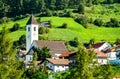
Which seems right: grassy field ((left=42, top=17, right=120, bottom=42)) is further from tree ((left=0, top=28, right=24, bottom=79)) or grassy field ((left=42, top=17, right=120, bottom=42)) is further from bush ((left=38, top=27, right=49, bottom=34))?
tree ((left=0, top=28, right=24, bottom=79))

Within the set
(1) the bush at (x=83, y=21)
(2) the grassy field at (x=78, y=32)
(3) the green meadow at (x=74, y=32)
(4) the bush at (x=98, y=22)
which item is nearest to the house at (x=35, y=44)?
(3) the green meadow at (x=74, y=32)

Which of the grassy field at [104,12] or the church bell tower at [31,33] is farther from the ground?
the church bell tower at [31,33]

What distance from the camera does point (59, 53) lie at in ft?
275

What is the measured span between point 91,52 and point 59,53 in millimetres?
50667

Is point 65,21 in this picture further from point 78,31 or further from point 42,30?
point 42,30

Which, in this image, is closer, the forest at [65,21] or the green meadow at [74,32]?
the forest at [65,21]

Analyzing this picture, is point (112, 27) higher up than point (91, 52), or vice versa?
point (91, 52)

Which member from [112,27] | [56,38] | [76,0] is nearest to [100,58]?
[56,38]

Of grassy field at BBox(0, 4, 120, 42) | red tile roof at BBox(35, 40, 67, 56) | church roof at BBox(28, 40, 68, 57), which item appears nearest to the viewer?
church roof at BBox(28, 40, 68, 57)

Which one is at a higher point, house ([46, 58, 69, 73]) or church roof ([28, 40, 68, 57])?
house ([46, 58, 69, 73])

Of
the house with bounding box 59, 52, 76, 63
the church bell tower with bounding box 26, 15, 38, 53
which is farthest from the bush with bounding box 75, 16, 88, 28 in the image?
the house with bounding box 59, 52, 76, 63

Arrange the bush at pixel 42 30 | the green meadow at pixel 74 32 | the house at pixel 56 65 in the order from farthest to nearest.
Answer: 1. the green meadow at pixel 74 32
2. the bush at pixel 42 30
3. the house at pixel 56 65

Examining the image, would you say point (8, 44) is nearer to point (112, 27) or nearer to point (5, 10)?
point (112, 27)

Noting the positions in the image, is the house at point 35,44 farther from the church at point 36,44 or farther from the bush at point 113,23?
the bush at point 113,23
